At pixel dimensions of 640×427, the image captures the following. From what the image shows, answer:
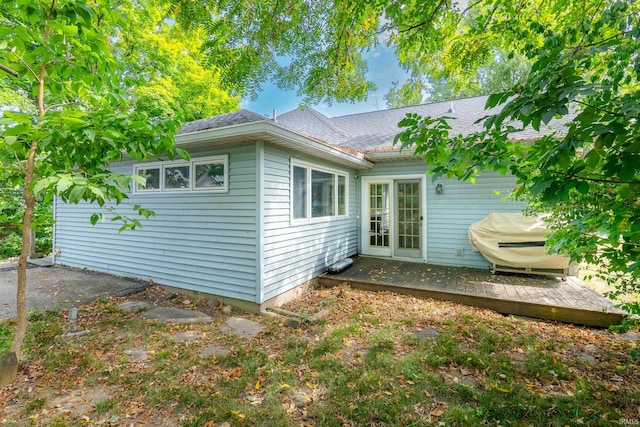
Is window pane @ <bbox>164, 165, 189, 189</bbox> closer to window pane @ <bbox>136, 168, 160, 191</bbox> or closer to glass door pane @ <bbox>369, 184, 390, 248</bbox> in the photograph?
window pane @ <bbox>136, 168, 160, 191</bbox>

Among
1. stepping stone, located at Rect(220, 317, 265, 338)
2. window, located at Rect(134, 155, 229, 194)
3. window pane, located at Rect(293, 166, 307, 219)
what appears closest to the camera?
stepping stone, located at Rect(220, 317, 265, 338)

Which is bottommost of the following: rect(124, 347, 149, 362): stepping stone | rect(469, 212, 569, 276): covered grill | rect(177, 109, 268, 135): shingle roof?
rect(124, 347, 149, 362): stepping stone

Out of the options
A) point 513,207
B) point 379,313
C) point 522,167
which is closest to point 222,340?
point 379,313

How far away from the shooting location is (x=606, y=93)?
1.33m

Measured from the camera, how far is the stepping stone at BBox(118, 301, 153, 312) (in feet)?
13.9

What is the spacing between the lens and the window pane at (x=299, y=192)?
16.4 feet

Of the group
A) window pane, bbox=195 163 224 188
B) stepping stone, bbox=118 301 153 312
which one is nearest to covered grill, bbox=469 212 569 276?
window pane, bbox=195 163 224 188

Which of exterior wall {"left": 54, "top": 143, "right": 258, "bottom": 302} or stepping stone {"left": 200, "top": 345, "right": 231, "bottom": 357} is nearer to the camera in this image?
stepping stone {"left": 200, "top": 345, "right": 231, "bottom": 357}

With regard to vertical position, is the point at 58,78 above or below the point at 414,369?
above

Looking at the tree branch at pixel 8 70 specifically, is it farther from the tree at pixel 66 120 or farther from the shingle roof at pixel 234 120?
the shingle roof at pixel 234 120

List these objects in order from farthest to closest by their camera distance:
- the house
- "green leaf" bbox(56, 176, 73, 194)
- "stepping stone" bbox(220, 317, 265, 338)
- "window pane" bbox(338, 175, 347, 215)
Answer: "window pane" bbox(338, 175, 347, 215)
the house
"stepping stone" bbox(220, 317, 265, 338)
"green leaf" bbox(56, 176, 73, 194)

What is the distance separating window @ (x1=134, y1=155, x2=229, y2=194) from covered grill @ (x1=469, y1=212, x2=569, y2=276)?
4.96 metres

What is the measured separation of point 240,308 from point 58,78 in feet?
11.3

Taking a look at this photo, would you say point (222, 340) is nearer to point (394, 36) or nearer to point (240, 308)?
point (240, 308)
